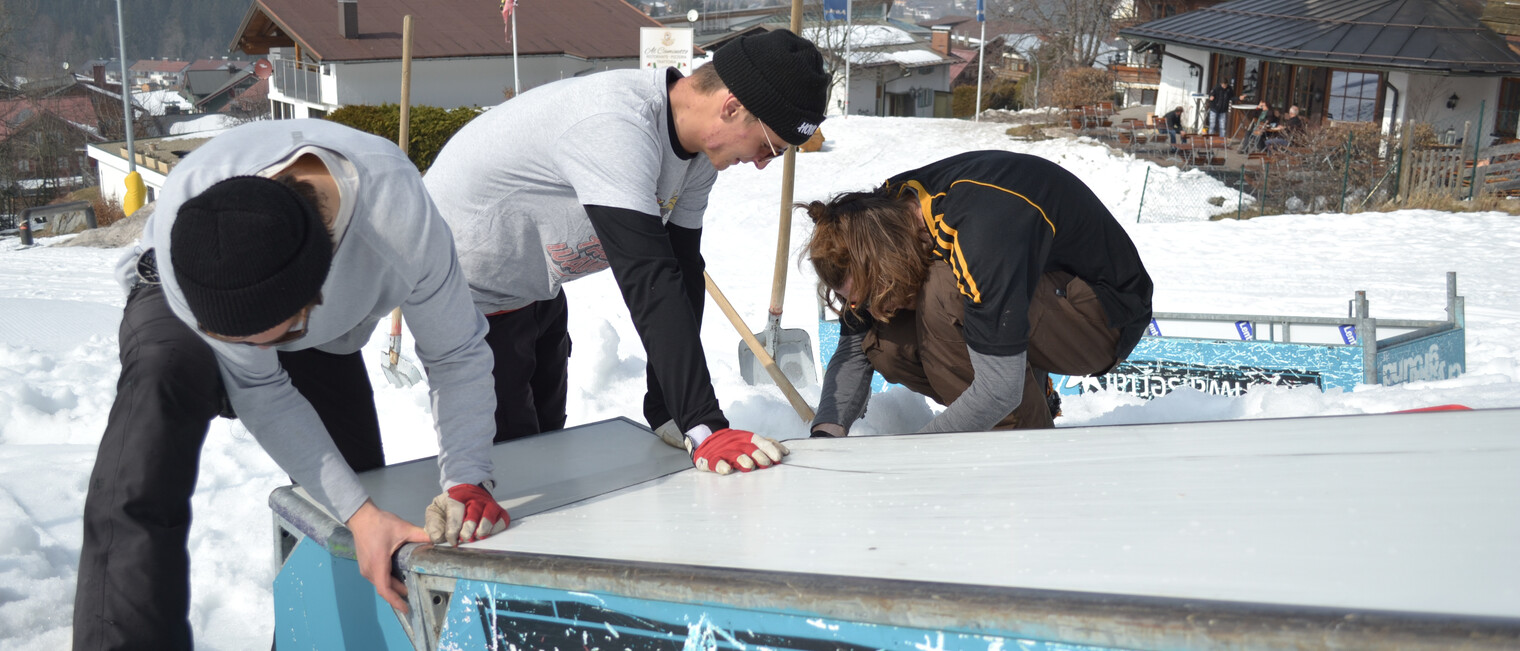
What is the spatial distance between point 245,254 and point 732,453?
38.4 inches

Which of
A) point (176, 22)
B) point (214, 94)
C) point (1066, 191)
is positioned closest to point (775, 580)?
point (1066, 191)

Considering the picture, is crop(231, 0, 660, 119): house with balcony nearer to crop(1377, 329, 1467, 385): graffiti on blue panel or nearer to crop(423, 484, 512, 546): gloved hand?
crop(1377, 329, 1467, 385): graffiti on blue panel

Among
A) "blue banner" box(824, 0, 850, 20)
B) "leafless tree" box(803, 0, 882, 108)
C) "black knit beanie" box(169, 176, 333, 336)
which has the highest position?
"leafless tree" box(803, 0, 882, 108)

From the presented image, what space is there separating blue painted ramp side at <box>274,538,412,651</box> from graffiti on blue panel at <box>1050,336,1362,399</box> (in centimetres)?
309

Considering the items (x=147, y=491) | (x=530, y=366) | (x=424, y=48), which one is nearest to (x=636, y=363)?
(x=530, y=366)

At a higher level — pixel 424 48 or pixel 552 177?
pixel 424 48

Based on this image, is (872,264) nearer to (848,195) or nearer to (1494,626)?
(848,195)

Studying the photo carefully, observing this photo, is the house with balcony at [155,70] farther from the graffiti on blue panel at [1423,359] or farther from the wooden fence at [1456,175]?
the graffiti on blue panel at [1423,359]

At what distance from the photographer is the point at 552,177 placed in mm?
2211

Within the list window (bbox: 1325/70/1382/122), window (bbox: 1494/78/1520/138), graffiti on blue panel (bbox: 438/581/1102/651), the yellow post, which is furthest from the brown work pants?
window (bbox: 1494/78/1520/138)

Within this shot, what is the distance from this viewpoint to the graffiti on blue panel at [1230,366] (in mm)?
4082

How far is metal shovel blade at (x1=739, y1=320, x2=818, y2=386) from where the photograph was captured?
14.6 feet

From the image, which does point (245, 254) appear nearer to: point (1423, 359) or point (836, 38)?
point (1423, 359)

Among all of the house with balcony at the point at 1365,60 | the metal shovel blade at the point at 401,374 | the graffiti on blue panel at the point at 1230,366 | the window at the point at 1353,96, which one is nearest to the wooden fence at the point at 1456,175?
the house with balcony at the point at 1365,60
